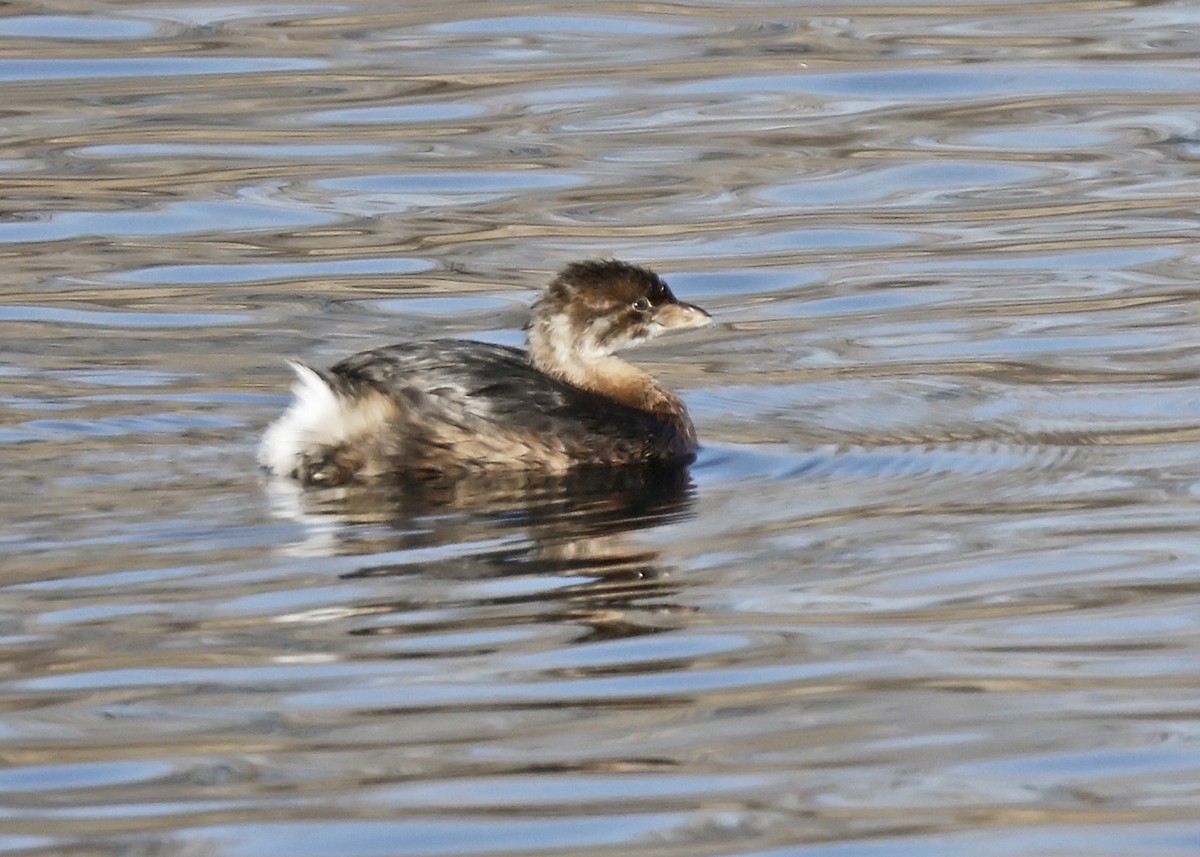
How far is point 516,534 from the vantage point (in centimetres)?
722

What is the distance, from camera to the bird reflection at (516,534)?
6.42 meters

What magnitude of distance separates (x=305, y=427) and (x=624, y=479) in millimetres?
966

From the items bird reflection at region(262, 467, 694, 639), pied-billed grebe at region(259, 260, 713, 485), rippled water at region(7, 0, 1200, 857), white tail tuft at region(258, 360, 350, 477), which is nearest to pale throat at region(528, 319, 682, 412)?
pied-billed grebe at region(259, 260, 713, 485)

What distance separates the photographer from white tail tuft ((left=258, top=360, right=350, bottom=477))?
7969 millimetres

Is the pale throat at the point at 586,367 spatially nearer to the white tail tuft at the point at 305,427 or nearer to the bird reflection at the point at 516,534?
the bird reflection at the point at 516,534

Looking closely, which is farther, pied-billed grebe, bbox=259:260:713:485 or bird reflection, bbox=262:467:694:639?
pied-billed grebe, bbox=259:260:713:485

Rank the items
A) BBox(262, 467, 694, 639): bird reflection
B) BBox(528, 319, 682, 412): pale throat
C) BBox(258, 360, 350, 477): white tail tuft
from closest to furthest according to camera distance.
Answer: BBox(262, 467, 694, 639): bird reflection, BBox(258, 360, 350, 477): white tail tuft, BBox(528, 319, 682, 412): pale throat

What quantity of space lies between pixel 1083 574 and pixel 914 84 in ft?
28.3

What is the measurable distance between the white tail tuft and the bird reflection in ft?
0.38

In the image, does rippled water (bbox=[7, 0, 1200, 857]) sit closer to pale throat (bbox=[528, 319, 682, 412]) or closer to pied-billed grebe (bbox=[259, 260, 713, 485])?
pied-billed grebe (bbox=[259, 260, 713, 485])

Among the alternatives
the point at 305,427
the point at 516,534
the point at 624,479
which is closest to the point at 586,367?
the point at 624,479

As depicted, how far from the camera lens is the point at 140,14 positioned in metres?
16.9

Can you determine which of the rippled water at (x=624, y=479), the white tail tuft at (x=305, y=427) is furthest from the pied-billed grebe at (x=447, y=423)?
the rippled water at (x=624, y=479)

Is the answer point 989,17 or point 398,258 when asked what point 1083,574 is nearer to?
point 398,258
